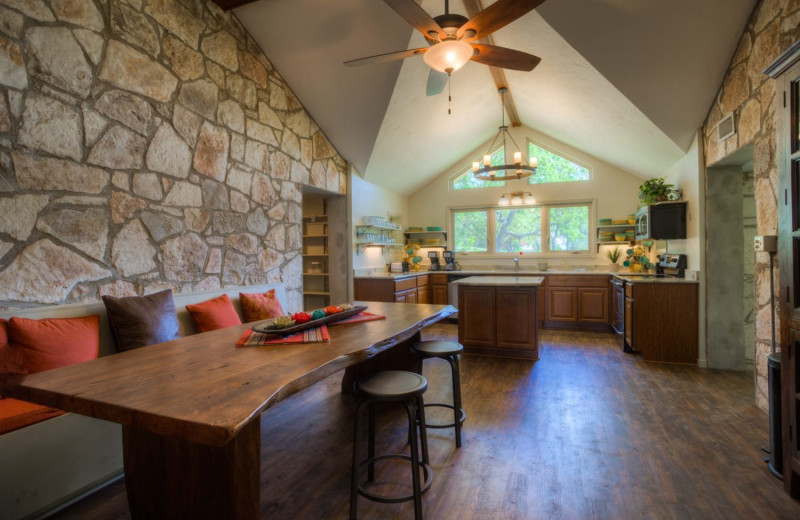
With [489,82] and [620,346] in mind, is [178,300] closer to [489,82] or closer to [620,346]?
[489,82]

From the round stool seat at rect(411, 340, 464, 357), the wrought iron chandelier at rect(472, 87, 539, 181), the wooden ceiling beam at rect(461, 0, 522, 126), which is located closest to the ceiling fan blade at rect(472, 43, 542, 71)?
the wooden ceiling beam at rect(461, 0, 522, 126)

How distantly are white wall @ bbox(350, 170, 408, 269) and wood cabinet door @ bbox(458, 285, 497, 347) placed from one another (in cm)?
185

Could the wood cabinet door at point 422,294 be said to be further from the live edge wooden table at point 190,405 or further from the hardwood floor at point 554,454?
the live edge wooden table at point 190,405

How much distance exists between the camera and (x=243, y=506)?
4.23ft

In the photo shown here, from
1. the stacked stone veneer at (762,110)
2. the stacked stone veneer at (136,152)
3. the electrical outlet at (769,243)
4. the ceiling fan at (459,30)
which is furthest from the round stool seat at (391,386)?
the stacked stone veneer at (762,110)

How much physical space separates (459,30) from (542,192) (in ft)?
16.1

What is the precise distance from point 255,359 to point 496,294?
3187mm

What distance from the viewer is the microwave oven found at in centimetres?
443

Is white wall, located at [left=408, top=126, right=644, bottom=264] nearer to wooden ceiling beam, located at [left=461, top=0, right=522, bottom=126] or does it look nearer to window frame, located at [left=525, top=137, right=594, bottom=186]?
window frame, located at [left=525, top=137, right=594, bottom=186]

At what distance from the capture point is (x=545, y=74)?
4465 mm

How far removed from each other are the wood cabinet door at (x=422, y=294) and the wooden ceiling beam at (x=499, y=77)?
311 centimetres

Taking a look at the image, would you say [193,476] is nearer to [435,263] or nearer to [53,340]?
[53,340]

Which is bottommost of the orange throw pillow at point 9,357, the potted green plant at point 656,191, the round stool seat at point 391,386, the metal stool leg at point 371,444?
the metal stool leg at point 371,444

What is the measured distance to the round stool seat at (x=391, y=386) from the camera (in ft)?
5.63
